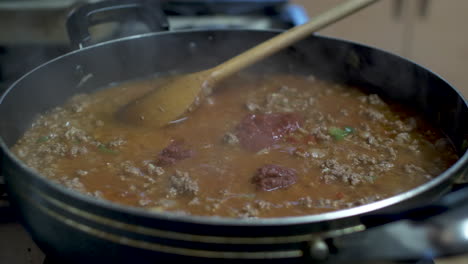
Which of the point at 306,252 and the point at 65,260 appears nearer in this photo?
the point at 306,252

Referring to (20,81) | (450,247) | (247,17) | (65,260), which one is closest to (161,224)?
(65,260)

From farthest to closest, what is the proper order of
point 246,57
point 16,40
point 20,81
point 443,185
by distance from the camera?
point 16,40, point 246,57, point 20,81, point 443,185

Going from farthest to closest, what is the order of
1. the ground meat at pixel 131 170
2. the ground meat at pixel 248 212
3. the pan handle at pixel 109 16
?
the pan handle at pixel 109 16
the ground meat at pixel 131 170
the ground meat at pixel 248 212

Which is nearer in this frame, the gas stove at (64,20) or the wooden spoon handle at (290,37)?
the wooden spoon handle at (290,37)

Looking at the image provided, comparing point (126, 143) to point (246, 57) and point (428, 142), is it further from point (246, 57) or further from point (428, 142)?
point (428, 142)

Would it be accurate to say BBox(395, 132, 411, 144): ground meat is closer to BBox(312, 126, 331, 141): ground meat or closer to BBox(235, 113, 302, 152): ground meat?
BBox(312, 126, 331, 141): ground meat

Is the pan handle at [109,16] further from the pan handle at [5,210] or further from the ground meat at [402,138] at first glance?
the ground meat at [402,138]

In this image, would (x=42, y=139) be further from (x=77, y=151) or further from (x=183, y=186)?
(x=183, y=186)

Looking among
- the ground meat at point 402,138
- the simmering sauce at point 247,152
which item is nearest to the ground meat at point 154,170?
the simmering sauce at point 247,152
